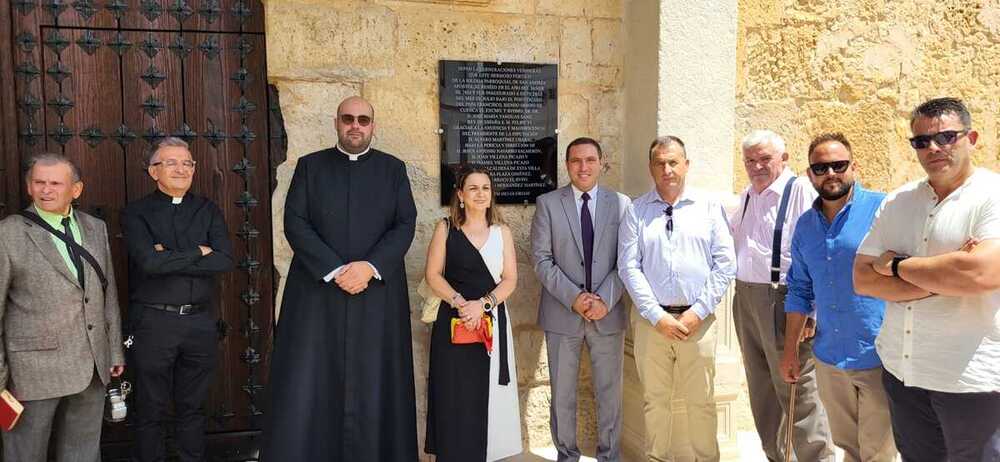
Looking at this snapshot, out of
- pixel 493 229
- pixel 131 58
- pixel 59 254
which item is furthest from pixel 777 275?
pixel 131 58

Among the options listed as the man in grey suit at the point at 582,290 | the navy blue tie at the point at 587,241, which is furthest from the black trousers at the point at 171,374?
the navy blue tie at the point at 587,241

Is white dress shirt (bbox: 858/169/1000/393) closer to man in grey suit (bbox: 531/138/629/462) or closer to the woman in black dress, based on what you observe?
man in grey suit (bbox: 531/138/629/462)

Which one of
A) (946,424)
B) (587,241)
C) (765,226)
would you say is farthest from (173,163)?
(946,424)

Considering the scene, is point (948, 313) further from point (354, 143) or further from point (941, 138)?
point (354, 143)

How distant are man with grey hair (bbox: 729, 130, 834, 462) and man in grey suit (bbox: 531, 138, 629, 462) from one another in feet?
1.94

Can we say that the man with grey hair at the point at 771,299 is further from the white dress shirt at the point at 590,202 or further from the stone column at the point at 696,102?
the white dress shirt at the point at 590,202

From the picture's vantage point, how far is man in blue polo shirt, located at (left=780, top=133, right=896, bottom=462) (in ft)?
8.98

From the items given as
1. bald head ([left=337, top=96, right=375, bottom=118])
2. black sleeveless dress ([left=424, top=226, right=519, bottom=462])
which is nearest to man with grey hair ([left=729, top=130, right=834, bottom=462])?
black sleeveless dress ([left=424, top=226, right=519, bottom=462])

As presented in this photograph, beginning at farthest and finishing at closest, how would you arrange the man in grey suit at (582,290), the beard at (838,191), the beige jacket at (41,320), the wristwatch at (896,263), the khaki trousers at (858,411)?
the man in grey suit at (582,290) < the beige jacket at (41,320) < the beard at (838,191) < the khaki trousers at (858,411) < the wristwatch at (896,263)

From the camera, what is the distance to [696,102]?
388cm

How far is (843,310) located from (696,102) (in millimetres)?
1486

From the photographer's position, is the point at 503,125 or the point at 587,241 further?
the point at 503,125

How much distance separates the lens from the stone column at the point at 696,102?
384 cm

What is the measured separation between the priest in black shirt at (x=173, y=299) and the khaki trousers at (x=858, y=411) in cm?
259
